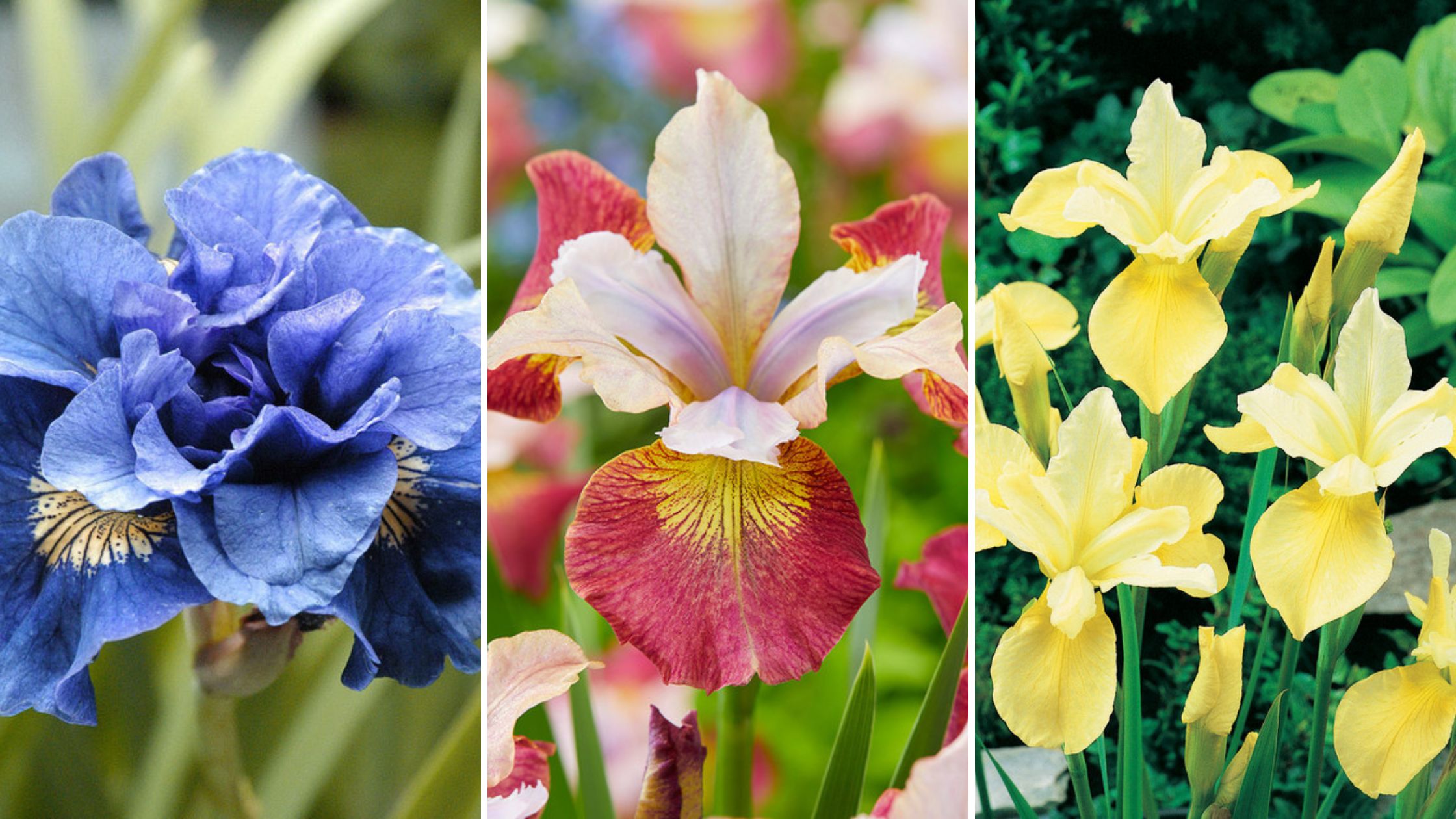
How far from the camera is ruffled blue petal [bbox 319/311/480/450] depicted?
1.49 feet

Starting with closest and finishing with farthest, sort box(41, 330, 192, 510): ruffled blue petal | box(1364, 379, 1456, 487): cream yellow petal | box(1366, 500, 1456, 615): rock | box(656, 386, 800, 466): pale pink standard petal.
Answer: box(41, 330, 192, 510): ruffled blue petal → box(656, 386, 800, 466): pale pink standard petal → box(1364, 379, 1456, 487): cream yellow petal → box(1366, 500, 1456, 615): rock

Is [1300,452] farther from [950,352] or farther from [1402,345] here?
[950,352]

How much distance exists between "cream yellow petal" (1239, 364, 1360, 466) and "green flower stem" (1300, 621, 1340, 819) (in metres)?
0.12

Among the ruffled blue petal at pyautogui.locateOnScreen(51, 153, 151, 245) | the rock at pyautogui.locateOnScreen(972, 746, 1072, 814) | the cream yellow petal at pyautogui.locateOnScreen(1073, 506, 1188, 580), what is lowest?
the rock at pyautogui.locateOnScreen(972, 746, 1072, 814)

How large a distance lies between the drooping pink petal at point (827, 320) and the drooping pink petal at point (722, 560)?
1.6 inches

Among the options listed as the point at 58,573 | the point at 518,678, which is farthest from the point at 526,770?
the point at 58,573

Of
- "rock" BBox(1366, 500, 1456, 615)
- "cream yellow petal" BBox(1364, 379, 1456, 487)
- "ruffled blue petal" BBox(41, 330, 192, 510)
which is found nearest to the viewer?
"ruffled blue petal" BBox(41, 330, 192, 510)

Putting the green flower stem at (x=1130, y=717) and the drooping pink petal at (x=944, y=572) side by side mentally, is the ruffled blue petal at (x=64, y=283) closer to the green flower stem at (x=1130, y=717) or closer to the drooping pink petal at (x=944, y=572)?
the drooping pink petal at (x=944, y=572)

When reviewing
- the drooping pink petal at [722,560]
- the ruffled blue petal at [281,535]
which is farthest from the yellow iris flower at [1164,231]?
the ruffled blue petal at [281,535]

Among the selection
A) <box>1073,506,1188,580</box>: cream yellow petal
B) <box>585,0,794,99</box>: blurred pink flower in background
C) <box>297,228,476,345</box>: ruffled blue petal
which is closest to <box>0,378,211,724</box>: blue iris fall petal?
<box>297,228,476,345</box>: ruffled blue petal

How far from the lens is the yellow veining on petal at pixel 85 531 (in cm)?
44

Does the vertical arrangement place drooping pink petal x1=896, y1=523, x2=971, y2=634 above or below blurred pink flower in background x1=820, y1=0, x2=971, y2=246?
below

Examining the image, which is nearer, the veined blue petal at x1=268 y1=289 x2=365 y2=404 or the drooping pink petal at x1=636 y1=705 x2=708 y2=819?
the veined blue petal at x1=268 y1=289 x2=365 y2=404

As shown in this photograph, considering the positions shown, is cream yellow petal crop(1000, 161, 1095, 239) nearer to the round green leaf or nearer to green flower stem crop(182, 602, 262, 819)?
the round green leaf
